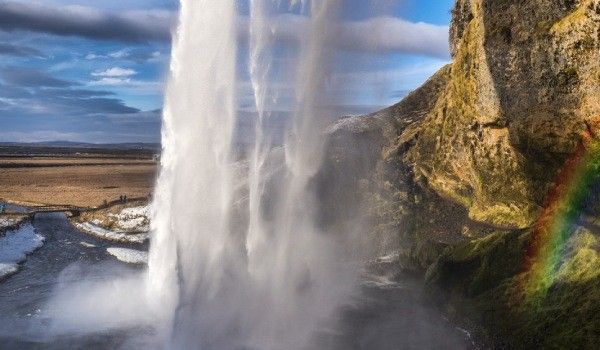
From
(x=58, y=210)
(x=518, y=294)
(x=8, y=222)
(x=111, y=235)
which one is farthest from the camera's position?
(x=58, y=210)

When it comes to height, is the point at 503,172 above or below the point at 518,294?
above

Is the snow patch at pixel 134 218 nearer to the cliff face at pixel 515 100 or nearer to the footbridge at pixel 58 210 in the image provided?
the footbridge at pixel 58 210

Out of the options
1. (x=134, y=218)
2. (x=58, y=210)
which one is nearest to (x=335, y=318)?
(x=134, y=218)

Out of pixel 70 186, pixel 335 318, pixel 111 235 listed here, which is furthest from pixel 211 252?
pixel 70 186

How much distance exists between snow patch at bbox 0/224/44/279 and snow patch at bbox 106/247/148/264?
18.8 feet

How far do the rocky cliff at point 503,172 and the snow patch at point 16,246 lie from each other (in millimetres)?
25441

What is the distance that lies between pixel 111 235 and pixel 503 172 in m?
33.1

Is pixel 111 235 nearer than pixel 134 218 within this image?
Yes

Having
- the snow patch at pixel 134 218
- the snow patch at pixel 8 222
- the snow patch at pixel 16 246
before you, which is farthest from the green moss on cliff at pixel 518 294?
the snow patch at pixel 8 222

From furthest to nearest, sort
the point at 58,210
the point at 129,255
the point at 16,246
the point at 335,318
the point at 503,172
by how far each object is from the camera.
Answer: the point at 58,210
the point at 16,246
the point at 129,255
the point at 503,172
the point at 335,318

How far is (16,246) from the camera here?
3791cm

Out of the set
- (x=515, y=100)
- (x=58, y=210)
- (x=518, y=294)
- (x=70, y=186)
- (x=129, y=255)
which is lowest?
(x=129, y=255)

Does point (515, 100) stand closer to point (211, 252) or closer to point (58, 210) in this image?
point (211, 252)

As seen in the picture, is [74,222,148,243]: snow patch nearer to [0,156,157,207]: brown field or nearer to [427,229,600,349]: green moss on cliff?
[0,156,157,207]: brown field
